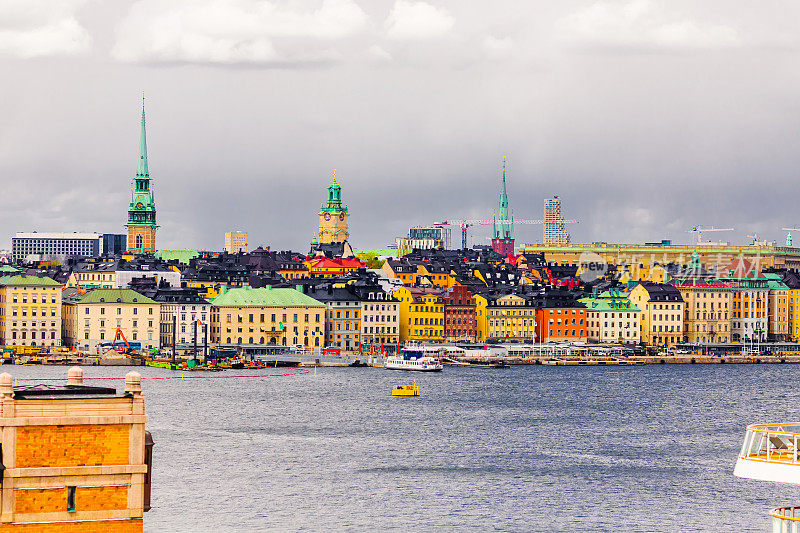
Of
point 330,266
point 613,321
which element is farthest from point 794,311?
point 330,266

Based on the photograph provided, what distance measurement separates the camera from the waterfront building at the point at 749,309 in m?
114

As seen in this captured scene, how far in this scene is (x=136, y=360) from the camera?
86.0m

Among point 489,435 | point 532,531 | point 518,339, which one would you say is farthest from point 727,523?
point 518,339

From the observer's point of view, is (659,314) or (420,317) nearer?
(420,317)

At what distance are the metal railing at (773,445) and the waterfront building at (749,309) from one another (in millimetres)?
101991

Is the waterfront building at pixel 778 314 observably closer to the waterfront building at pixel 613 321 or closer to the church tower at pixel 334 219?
the waterfront building at pixel 613 321

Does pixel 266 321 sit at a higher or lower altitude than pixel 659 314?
lower

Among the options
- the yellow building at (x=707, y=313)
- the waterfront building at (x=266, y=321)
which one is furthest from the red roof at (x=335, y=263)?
the waterfront building at (x=266, y=321)

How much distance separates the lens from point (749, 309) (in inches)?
4545

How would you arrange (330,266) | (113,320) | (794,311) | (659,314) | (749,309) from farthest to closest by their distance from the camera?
1. (330,266)
2. (794,311)
3. (749,309)
4. (659,314)
5. (113,320)

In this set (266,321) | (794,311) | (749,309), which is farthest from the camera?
(794,311)

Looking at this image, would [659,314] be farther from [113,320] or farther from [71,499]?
[71,499]

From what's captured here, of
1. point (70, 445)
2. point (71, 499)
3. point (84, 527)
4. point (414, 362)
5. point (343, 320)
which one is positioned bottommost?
point (414, 362)

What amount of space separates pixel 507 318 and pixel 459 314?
10.5 ft
